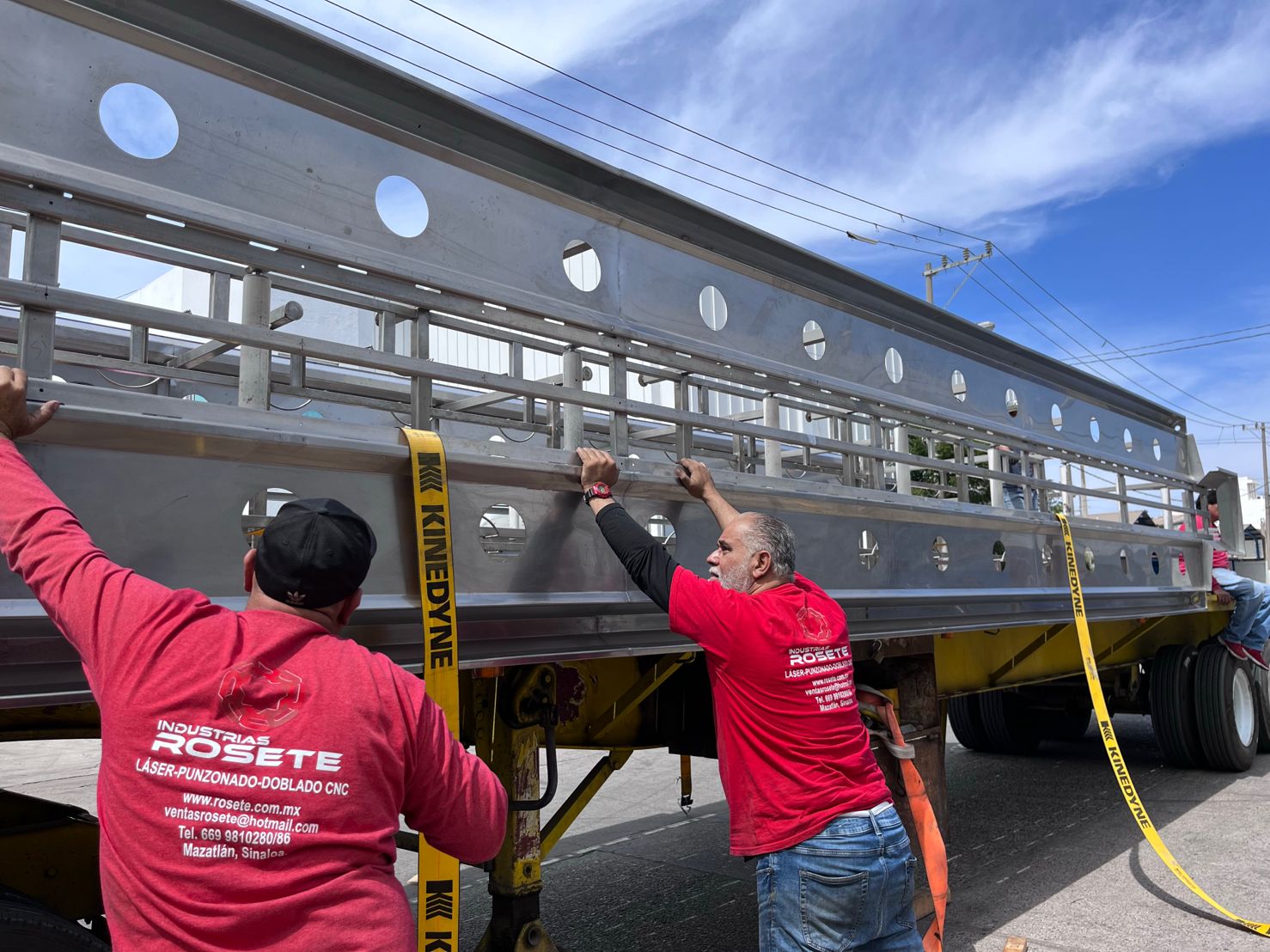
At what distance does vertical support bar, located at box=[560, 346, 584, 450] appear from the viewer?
2.76m

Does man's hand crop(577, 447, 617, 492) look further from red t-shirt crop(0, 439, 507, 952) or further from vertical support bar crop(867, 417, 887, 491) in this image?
vertical support bar crop(867, 417, 887, 491)

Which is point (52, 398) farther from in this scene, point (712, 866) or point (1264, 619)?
point (1264, 619)

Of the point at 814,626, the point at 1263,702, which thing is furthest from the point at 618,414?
the point at 1263,702

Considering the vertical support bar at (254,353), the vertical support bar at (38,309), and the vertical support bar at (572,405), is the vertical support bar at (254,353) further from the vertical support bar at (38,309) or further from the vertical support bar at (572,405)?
the vertical support bar at (572,405)

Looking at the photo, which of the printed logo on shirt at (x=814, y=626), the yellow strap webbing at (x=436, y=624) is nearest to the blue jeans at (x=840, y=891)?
the printed logo on shirt at (x=814, y=626)

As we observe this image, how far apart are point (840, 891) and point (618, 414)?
1368 millimetres

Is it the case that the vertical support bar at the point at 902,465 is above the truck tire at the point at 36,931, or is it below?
above

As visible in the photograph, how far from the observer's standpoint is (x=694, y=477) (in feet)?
9.68

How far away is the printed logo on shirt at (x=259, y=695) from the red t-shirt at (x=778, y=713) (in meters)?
1.26

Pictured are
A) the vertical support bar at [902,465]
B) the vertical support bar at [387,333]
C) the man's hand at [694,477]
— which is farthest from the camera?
the vertical support bar at [902,465]

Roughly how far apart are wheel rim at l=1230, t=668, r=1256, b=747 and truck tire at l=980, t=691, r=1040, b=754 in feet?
5.12

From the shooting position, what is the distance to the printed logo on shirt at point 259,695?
1.53m

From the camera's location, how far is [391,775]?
160cm

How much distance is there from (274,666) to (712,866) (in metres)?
4.52
